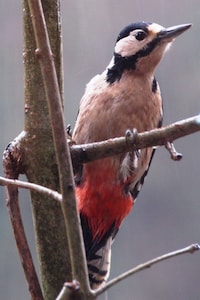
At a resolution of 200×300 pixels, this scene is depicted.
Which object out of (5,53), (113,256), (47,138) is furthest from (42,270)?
(5,53)

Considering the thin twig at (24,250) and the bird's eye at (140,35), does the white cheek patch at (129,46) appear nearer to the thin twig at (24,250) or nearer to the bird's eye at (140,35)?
the bird's eye at (140,35)

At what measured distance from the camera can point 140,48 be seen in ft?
3.68

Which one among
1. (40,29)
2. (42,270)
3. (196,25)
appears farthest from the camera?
(196,25)

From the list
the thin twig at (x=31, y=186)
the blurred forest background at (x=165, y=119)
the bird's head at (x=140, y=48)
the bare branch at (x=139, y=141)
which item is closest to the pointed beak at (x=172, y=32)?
Result: the bird's head at (x=140, y=48)

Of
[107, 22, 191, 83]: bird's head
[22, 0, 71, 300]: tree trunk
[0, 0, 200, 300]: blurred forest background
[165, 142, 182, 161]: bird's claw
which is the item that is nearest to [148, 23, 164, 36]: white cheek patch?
[107, 22, 191, 83]: bird's head

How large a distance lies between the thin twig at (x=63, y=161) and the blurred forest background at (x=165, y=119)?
759 mm

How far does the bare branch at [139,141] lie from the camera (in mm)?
700

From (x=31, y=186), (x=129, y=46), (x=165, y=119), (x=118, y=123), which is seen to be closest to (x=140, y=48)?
(x=129, y=46)

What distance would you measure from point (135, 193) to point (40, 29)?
72 centimetres

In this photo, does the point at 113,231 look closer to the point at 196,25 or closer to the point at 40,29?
the point at 196,25

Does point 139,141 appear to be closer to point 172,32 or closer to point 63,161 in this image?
point 63,161

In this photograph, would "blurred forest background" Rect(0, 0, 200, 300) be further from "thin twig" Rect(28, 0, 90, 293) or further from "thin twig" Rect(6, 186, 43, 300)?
"thin twig" Rect(28, 0, 90, 293)

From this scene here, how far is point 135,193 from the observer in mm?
1216

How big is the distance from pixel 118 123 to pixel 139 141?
409mm
